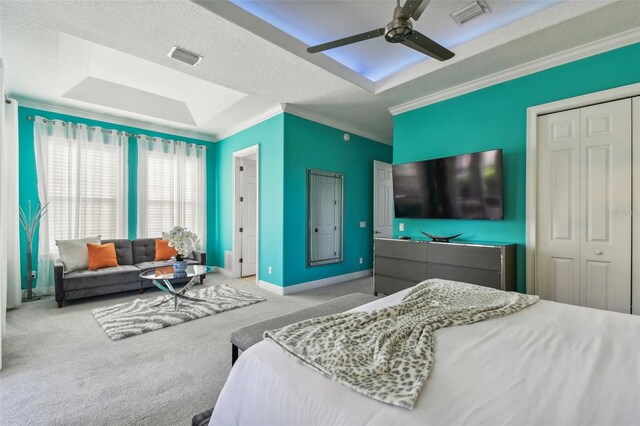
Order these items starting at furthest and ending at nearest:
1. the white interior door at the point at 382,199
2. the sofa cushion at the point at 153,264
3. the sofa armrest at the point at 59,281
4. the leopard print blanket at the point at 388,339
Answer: the white interior door at the point at 382,199
the sofa cushion at the point at 153,264
the sofa armrest at the point at 59,281
the leopard print blanket at the point at 388,339

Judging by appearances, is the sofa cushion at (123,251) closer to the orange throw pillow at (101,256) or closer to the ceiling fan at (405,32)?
the orange throw pillow at (101,256)

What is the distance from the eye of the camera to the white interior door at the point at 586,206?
256cm

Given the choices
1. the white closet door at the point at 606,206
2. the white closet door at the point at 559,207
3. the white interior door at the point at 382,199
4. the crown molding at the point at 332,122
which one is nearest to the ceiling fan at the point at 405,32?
the white closet door at the point at 559,207

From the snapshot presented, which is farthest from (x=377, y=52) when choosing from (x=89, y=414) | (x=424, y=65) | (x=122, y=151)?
(x=122, y=151)

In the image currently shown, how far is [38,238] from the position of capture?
13.6 ft

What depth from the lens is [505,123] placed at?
10.6ft

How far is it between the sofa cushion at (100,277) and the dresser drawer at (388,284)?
11.2 ft

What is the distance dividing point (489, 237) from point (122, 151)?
562 cm

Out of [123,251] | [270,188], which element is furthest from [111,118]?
[270,188]

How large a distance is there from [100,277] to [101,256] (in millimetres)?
394

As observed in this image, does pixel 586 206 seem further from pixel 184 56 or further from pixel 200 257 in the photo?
pixel 200 257

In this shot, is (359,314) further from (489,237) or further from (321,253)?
(321,253)

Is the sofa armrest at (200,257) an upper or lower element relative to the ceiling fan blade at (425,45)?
lower

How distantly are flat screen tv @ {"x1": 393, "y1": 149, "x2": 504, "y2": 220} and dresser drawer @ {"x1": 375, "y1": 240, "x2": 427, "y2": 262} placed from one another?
0.49m
